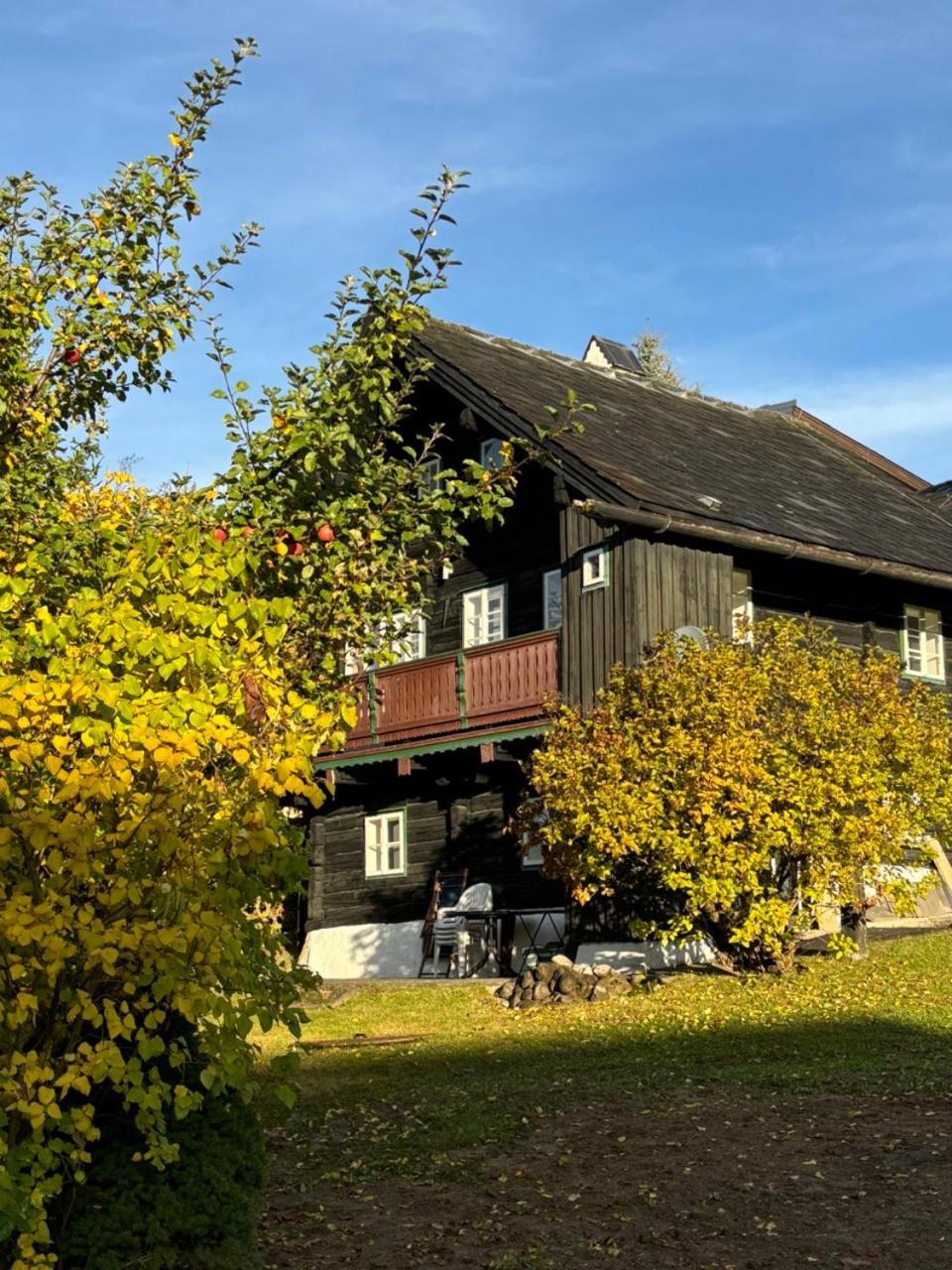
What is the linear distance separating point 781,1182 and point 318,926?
61.5 feet

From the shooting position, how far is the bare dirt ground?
26.3 feet

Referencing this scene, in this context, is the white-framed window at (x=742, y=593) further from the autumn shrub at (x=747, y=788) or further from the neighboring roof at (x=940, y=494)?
the neighboring roof at (x=940, y=494)

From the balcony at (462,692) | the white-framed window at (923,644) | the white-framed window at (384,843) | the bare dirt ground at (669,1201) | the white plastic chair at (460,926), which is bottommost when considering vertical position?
the bare dirt ground at (669,1201)

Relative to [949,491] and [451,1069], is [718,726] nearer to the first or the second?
[451,1069]

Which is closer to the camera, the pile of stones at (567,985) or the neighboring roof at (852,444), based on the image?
the pile of stones at (567,985)

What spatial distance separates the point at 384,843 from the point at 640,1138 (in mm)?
16281

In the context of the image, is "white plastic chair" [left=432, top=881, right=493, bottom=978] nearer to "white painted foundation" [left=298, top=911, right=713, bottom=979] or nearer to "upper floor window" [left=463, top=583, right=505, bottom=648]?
"white painted foundation" [left=298, top=911, right=713, bottom=979]

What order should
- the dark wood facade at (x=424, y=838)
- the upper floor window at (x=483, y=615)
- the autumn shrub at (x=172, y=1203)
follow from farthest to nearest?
the upper floor window at (x=483, y=615) < the dark wood facade at (x=424, y=838) < the autumn shrub at (x=172, y=1203)

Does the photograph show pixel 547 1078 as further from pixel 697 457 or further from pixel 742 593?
pixel 697 457

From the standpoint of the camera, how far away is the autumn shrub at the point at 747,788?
16.5 m

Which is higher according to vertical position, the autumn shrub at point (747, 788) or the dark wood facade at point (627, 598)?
the dark wood facade at point (627, 598)

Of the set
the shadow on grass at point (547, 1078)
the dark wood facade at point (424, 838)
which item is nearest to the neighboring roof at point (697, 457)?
the dark wood facade at point (424, 838)

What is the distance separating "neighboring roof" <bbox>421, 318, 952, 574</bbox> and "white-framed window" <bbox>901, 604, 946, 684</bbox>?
1.07 metres

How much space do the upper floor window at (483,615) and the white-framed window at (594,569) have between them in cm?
289
